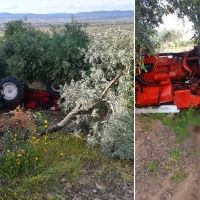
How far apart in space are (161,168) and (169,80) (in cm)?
37

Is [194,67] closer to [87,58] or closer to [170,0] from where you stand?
[170,0]

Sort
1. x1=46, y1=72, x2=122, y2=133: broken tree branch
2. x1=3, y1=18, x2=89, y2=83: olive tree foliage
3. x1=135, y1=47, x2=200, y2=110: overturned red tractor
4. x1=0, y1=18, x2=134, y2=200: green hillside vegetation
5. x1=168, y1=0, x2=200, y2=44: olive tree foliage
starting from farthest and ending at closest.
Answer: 1. x1=3, y1=18, x2=89, y2=83: olive tree foliage
2. x1=46, y1=72, x2=122, y2=133: broken tree branch
3. x1=0, y1=18, x2=134, y2=200: green hillside vegetation
4. x1=135, y1=47, x2=200, y2=110: overturned red tractor
5. x1=168, y1=0, x2=200, y2=44: olive tree foliage

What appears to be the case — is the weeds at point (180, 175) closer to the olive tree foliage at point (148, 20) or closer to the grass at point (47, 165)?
the olive tree foliage at point (148, 20)

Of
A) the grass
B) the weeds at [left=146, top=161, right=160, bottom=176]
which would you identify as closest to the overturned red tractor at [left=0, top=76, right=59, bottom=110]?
the grass

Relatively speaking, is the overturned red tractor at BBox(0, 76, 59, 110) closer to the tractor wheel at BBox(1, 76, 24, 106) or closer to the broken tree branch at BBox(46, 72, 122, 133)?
the tractor wheel at BBox(1, 76, 24, 106)

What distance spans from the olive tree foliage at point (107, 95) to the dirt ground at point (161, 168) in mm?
1722

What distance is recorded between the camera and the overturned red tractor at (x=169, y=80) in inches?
55.4

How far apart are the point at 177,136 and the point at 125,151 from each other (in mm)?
1964

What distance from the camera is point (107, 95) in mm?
3637

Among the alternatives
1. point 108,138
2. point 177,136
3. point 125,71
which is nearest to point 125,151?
point 108,138

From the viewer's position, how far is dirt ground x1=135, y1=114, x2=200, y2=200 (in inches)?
54.1

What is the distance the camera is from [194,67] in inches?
55.6

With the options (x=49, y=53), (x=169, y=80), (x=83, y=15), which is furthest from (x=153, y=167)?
(x=49, y=53)

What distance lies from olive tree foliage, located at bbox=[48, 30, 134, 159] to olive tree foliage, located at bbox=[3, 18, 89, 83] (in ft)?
0.86
